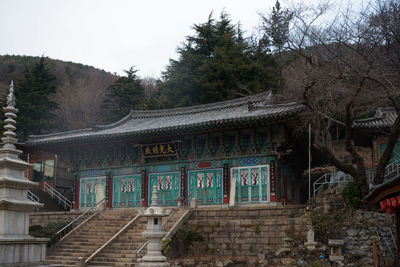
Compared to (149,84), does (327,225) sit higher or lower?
lower

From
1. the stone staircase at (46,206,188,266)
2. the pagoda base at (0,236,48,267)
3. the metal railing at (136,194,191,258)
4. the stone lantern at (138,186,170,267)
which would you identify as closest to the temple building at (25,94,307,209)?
the metal railing at (136,194,191,258)

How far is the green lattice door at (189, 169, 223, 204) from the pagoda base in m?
13.4

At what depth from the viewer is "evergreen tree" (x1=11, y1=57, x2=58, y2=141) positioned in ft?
125

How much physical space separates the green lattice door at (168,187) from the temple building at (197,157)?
0.02m

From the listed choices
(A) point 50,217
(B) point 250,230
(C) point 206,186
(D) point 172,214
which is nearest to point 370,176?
(B) point 250,230

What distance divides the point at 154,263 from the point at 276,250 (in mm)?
6484

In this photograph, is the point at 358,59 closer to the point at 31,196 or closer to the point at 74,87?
the point at 31,196

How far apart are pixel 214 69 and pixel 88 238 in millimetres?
20859

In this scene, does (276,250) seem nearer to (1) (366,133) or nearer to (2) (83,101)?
(1) (366,133)

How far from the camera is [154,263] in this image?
1113cm

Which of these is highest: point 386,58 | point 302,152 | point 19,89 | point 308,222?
point 19,89

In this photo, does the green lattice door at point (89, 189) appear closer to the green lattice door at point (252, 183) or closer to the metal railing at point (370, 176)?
the green lattice door at point (252, 183)

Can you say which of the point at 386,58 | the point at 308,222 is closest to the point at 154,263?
the point at 308,222

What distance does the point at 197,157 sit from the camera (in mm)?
23625
